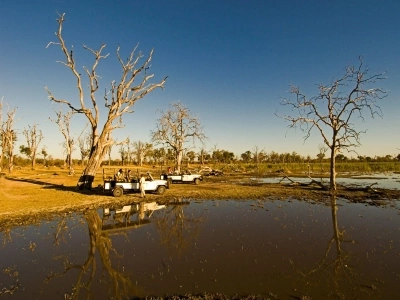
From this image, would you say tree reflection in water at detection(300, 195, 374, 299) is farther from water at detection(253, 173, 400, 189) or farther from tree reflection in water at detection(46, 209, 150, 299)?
water at detection(253, 173, 400, 189)

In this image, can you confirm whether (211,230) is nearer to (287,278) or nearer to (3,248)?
(287,278)

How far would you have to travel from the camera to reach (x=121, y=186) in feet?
71.7

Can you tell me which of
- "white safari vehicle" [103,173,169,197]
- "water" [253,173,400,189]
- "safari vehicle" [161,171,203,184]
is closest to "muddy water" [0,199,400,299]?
"white safari vehicle" [103,173,169,197]

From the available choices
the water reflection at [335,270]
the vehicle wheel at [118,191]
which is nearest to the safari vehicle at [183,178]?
the vehicle wheel at [118,191]

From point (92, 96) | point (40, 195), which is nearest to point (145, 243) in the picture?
point (40, 195)

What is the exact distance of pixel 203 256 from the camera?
929 centimetres

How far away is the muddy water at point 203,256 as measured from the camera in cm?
708

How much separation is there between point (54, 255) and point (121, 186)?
41.1 ft

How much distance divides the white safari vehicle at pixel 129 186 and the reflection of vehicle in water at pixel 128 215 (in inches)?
129

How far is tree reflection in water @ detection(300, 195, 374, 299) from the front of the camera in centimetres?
724

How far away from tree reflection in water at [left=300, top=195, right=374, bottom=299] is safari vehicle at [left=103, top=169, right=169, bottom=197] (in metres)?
15.5

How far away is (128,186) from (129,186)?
83 millimetres

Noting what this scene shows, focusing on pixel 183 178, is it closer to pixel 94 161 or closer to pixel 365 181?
pixel 94 161

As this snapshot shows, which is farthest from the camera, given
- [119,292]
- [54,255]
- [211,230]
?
[211,230]
